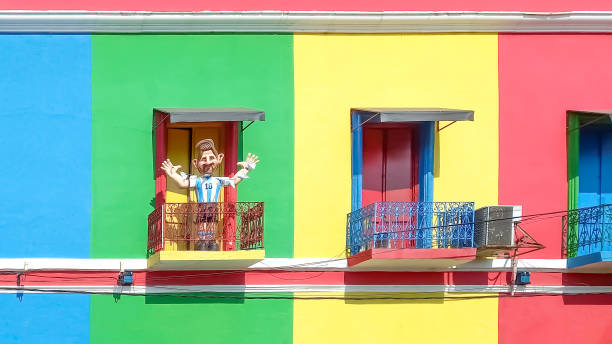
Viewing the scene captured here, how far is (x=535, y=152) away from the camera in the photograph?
22766 millimetres

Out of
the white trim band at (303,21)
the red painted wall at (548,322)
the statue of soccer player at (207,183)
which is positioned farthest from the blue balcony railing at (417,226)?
the white trim band at (303,21)

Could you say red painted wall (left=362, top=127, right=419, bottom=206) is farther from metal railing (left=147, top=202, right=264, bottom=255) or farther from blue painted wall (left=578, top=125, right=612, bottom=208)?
blue painted wall (left=578, top=125, right=612, bottom=208)

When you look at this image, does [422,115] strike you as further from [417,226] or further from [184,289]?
[184,289]

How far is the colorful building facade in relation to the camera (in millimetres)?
22047

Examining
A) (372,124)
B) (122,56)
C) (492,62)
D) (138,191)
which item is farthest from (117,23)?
(492,62)

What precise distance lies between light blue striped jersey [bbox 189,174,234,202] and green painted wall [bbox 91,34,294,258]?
575mm

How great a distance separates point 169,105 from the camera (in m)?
22.4

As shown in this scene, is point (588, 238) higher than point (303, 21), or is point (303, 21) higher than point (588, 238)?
point (303, 21)

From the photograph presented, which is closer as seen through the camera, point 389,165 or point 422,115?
point 422,115

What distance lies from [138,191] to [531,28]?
5774 millimetres

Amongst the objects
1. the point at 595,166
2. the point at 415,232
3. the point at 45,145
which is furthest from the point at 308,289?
the point at 595,166

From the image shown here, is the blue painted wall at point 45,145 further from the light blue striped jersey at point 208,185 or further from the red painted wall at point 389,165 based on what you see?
the red painted wall at point 389,165

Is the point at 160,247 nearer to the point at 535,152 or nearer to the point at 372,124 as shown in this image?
the point at 372,124

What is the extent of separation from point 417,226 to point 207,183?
2814mm
